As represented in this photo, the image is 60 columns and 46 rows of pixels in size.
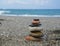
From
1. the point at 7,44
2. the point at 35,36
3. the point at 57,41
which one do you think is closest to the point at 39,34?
the point at 35,36

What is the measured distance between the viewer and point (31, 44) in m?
8.98

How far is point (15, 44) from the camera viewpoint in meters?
8.85

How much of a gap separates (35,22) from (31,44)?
1335mm

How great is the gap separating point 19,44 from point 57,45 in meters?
1.51

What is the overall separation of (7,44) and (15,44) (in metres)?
0.32

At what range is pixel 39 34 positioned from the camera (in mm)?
9820

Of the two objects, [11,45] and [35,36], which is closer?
[11,45]

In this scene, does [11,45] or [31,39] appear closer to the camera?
[11,45]

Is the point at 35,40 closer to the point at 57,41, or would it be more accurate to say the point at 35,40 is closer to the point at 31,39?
the point at 31,39

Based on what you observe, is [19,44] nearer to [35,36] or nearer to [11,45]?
[11,45]

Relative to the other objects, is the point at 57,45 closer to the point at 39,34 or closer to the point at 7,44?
the point at 39,34

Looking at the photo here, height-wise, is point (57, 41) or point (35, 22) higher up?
point (35, 22)

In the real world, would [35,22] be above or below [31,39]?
above

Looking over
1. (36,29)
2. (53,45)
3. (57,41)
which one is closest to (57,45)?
(53,45)
